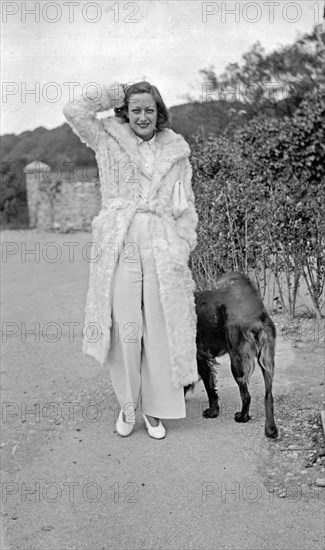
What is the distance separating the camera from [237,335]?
4.47 m

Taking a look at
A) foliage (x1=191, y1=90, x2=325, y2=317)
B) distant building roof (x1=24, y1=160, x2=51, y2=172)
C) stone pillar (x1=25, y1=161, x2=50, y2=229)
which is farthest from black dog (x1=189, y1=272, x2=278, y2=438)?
distant building roof (x1=24, y1=160, x2=51, y2=172)

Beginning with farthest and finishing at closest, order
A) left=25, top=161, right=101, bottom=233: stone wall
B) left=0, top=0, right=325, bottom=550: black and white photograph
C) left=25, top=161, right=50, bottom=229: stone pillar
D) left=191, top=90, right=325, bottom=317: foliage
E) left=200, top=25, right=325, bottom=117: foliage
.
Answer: left=200, top=25, right=325, bottom=117: foliage → left=25, top=161, right=50, bottom=229: stone pillar → left=25, top=161, right=101, bottom=233: stone wall → left=191, top=90, right=325, bottom=317: foliage → left=0, top=0, right=325, bottom=550: black and white photograph

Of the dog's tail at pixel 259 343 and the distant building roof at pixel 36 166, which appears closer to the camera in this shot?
the dog's tail at pixel 259 343

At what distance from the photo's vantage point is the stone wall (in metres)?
19.3

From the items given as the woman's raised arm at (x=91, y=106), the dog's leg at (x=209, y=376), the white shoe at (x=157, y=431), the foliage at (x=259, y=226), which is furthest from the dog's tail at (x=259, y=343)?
the foliage at (x=259, y=226)

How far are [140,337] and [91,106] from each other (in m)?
1.38

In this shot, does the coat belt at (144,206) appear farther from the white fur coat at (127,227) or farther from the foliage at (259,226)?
the foliage at (259,226)

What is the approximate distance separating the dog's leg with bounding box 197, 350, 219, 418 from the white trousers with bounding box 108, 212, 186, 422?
24 centimetres

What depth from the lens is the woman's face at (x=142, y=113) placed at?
4.42m

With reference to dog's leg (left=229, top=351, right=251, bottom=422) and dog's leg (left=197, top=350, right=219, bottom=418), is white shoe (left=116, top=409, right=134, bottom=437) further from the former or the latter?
dog's leg (left=229, top=351, right=251, bottom=422)

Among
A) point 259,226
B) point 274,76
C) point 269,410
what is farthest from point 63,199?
point 269,410

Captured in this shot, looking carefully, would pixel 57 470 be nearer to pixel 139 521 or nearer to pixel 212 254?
pixel 139 521

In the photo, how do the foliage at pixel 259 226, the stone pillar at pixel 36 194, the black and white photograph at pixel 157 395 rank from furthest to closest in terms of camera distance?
1. the stone pillar at pixel 36 194
2. the foliage at pixel 259 226
3. the black and white photograph at pixel 157 395

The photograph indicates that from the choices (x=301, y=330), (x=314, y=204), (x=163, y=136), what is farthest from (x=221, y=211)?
(x=163, y=136)
